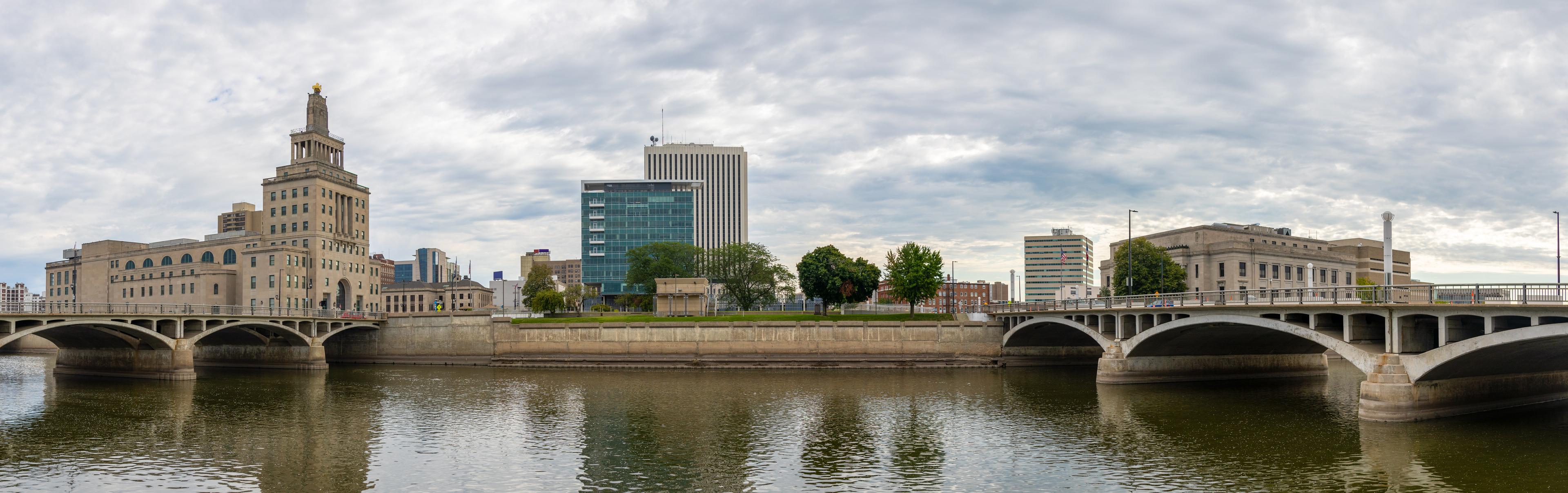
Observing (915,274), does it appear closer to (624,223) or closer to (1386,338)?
(1386,338)

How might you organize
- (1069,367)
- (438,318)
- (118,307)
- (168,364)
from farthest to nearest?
(438,318) < (1069,367) < (168,364) < (118,307)

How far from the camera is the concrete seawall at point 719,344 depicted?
81562 mm

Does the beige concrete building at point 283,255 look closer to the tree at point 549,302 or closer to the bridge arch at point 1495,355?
the tree at point 549,302

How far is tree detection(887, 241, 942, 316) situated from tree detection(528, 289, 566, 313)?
3740 cm

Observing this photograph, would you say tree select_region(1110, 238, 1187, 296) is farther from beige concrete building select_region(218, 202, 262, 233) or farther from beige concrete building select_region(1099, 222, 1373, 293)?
beige concrete building select_region(218, 202, 262, 233)

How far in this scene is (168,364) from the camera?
2717 inches

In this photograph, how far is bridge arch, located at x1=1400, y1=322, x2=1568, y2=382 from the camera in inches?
1374

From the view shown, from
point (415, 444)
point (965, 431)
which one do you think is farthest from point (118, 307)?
point (965, 431)

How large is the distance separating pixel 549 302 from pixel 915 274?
41.3 metres

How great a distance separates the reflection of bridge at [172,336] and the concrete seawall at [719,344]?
1133 cm

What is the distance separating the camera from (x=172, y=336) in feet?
231

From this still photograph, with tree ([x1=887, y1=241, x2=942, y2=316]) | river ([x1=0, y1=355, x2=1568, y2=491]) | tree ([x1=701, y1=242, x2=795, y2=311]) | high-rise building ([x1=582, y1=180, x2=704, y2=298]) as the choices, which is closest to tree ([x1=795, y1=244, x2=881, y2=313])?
tree ([x1=887, y1=241, x2=942, y2=316])

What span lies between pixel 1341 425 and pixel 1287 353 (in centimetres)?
3173

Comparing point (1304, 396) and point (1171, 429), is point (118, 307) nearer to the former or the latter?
point (1171, 429)
